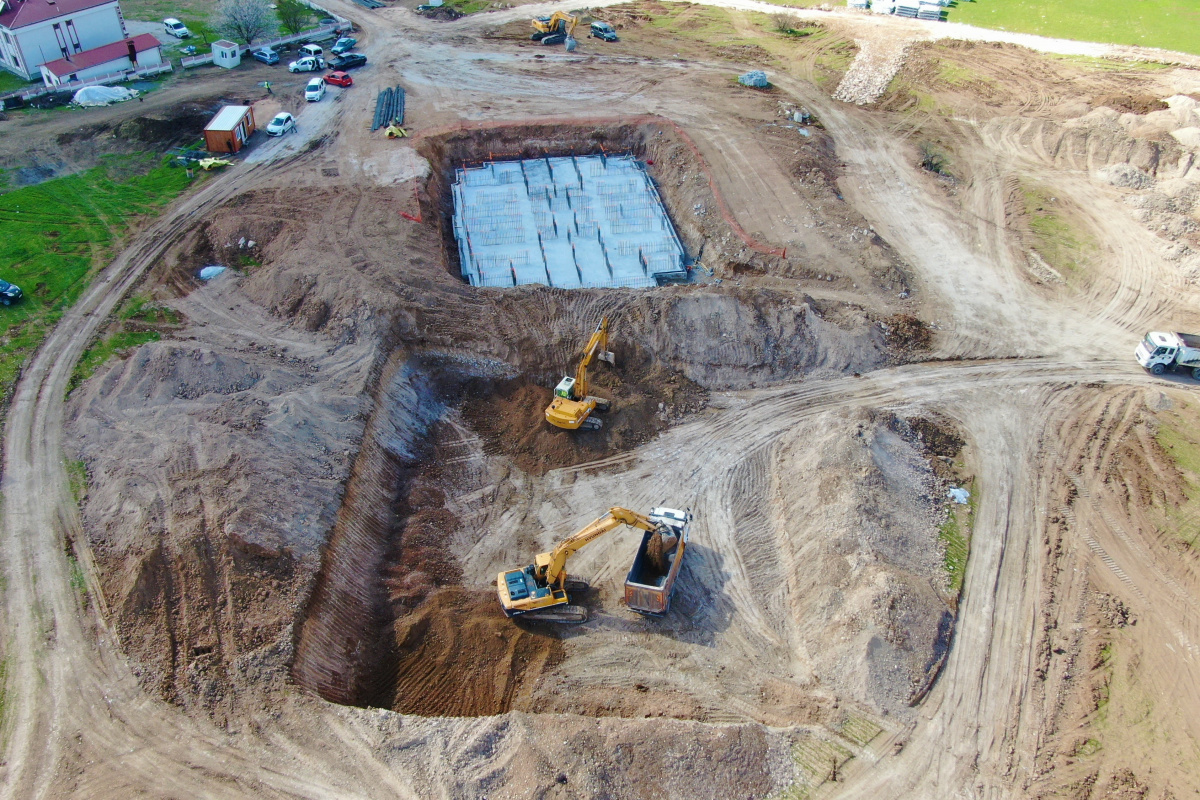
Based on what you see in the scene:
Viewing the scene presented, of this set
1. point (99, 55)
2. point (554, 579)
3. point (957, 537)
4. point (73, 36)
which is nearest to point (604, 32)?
point (99, 55)

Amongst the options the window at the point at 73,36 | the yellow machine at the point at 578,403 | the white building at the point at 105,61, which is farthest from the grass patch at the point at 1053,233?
the window at the point at 73,36

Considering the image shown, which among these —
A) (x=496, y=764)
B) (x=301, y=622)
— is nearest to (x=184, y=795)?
(x=301, y=622)

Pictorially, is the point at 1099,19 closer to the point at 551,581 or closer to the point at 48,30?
the point at 551,581

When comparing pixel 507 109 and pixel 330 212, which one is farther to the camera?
pixel 507 109

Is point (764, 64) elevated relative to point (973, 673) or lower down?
elevated

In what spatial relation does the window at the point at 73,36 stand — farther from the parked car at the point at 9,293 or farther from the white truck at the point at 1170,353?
the white truck at the point at 1170,353

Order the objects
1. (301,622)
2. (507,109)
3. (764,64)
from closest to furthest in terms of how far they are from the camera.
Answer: (301,622)
(507,109)
(764,64)

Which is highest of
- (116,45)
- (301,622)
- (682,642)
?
(116,45)

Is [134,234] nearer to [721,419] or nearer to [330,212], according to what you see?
[330,212]
